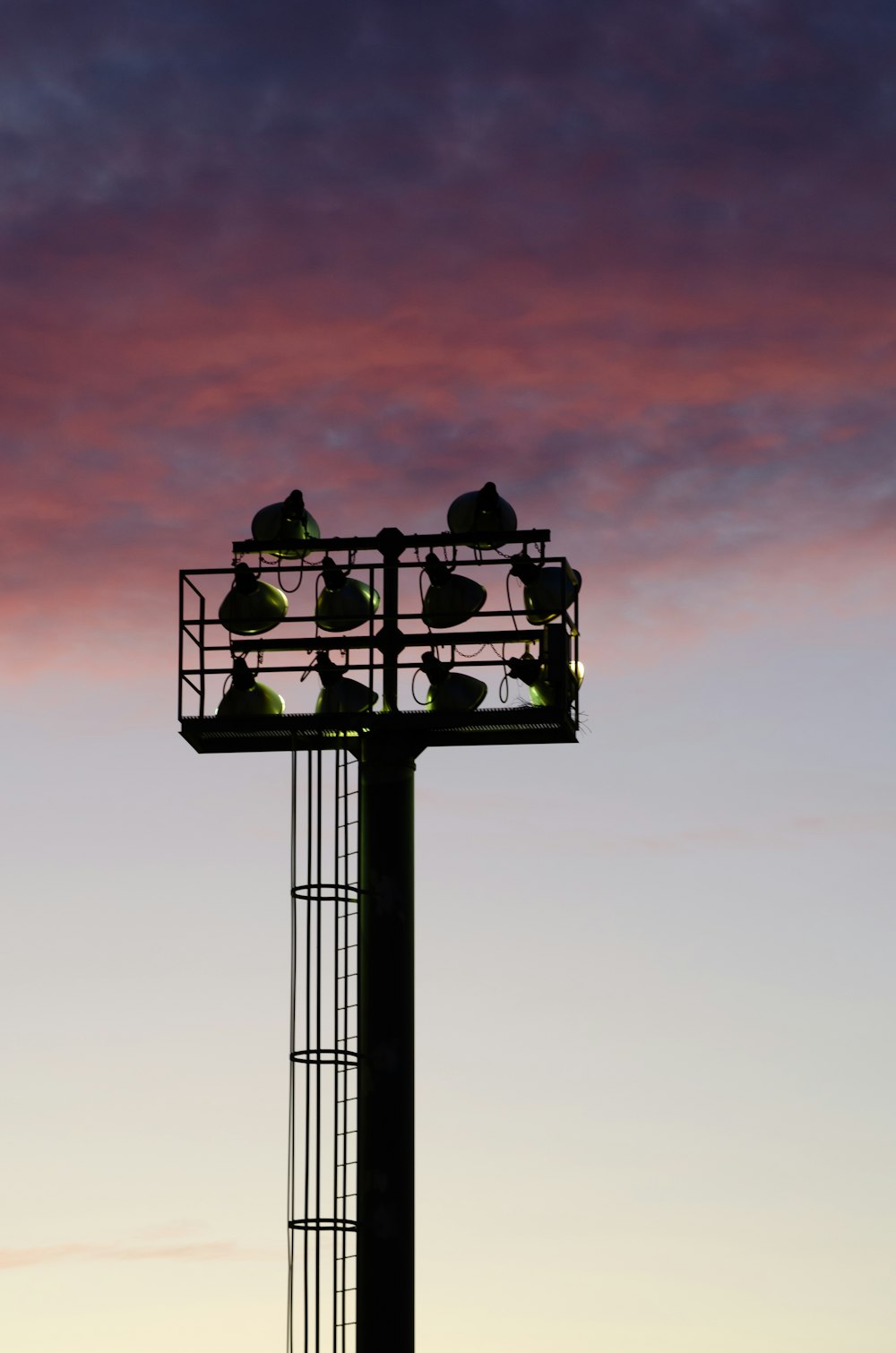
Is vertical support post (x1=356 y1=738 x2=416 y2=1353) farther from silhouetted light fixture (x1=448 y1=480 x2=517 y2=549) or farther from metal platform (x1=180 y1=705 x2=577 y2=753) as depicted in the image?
silhouetted light fixture (x1=448 y1=480 x2=517 y2=549)

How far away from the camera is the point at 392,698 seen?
208ft

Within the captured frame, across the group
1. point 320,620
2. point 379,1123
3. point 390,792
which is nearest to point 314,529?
point 320,620

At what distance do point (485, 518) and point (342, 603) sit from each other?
3501mm

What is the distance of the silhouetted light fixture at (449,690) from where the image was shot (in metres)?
62.6

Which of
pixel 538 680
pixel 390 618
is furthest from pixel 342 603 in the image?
pixel 538 680

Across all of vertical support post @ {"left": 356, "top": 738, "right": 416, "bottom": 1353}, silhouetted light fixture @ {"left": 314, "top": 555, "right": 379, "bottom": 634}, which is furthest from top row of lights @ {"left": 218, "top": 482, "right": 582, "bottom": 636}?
vertical support post @ {"left": 356, "top": 738, "right": 416, "bottom": 1353}

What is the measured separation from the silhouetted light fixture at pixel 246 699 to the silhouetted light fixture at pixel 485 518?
5217mm

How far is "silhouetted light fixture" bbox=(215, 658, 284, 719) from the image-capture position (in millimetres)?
63656

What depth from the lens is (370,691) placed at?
6356 cm

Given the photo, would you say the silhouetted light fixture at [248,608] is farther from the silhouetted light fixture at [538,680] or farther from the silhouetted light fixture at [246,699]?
the silhouetted light fixture at [538,680]

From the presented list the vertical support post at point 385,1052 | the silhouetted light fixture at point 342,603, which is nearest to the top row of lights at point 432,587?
the silhouetted light fixture at point 342,603

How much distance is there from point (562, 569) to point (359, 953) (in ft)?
29.6

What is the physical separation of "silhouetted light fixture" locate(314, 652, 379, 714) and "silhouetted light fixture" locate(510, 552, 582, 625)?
378 centimetres

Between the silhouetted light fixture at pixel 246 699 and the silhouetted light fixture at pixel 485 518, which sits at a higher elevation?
the silhouetted light fixture at pixel 485 518
